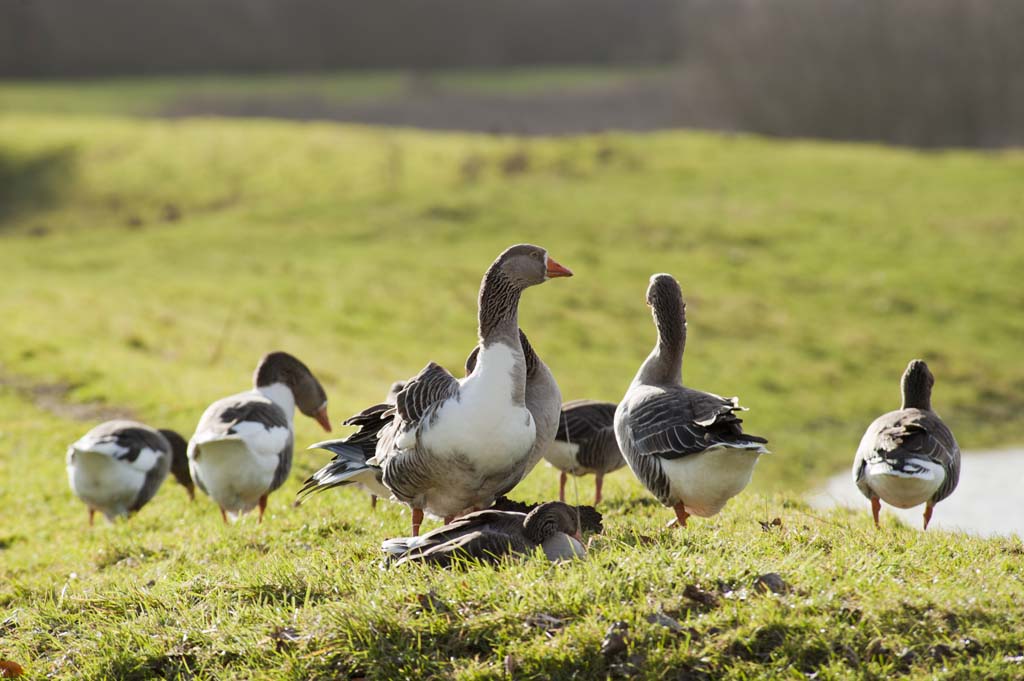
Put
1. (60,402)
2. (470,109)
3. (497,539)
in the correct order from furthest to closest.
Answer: (470,109) → (60,402) → (497,539)

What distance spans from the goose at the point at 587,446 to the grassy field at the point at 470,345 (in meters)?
0.38

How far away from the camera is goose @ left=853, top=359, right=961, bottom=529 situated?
8.51m

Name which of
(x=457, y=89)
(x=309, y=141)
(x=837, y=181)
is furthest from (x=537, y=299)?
(x=457, y=89)

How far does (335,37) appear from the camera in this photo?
102 metres

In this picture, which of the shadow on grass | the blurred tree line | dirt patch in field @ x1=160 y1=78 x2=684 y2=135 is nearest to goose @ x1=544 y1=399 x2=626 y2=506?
the shadow on grass

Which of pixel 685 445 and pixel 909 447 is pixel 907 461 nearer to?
pixel 909 447

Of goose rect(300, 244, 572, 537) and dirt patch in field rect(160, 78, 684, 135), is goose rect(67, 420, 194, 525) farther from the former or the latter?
dirt patch in field rect(160, 78, 684, 135)

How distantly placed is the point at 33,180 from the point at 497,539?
45.9 metres

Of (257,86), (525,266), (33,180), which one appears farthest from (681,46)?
(525,266)

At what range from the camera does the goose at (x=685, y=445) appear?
7.80 metres

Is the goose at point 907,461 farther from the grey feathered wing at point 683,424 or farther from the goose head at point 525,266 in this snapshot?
the goose head at point 525,266

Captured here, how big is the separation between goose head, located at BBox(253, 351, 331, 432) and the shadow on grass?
115 ft

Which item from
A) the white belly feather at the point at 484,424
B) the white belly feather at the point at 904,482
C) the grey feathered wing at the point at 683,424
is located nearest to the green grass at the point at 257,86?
the white belly feather at the point at 484,424

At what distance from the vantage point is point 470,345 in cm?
2598
